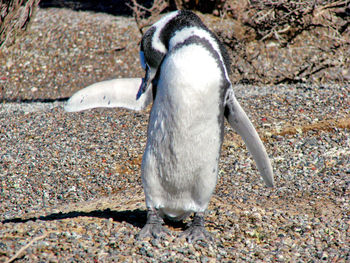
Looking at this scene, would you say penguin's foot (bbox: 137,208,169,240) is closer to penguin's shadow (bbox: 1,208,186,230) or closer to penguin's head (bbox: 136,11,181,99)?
penguin's shadow (bbox: 1,208,186,230)

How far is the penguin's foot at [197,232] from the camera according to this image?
9.64ft

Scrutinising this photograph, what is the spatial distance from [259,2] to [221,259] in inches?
214

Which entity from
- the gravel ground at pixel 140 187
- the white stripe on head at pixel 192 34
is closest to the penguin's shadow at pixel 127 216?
the gravel ground at pixel 140 187

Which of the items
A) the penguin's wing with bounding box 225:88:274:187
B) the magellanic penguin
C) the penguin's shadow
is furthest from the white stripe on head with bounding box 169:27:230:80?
the penguin's shadow

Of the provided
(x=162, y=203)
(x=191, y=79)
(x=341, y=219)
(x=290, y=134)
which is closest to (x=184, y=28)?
(x=191, y=79)

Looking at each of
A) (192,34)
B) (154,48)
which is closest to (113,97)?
(154,48)

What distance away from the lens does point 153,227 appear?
296cm

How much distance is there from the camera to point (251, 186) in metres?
4.48

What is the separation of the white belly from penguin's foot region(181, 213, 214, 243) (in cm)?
6

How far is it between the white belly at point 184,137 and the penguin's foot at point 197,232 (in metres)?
0.06

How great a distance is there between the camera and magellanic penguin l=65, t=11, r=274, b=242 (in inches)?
108

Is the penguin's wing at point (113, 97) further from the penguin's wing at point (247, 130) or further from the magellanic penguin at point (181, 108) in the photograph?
the penguin's wing at point (247, 130)

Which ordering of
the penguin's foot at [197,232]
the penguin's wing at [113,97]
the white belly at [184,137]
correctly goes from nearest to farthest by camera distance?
the white belly at [184,137] → the penguin's foot at [197,232] → the penguin's wing at [113,97]

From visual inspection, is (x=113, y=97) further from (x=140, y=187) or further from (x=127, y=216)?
(x=140, y=187)
